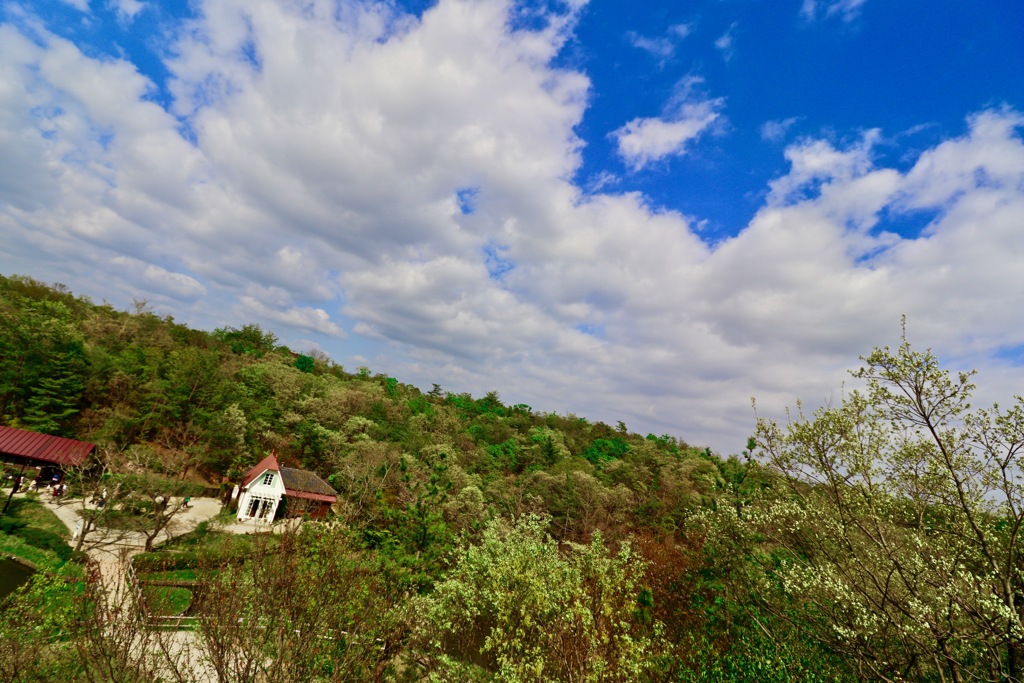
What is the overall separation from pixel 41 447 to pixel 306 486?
20.3 m

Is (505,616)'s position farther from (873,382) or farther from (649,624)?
(873,382)

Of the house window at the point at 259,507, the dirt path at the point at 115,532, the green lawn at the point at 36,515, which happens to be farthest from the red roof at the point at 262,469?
the green lawn at the point at 36,515

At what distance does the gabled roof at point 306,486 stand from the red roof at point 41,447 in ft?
49.5

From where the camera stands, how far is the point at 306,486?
137 feet

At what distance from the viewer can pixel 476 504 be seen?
36.2m

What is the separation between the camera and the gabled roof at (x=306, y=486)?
4044cm

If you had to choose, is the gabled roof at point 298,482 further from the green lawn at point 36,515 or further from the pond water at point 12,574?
the pond water at point 12,574

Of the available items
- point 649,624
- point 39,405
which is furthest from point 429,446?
point 39,405

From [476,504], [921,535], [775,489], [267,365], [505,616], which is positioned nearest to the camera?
[921,535]

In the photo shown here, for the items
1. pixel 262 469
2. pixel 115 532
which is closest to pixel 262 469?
pixel 262 469

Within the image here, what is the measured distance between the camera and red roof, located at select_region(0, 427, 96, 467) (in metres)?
32.8

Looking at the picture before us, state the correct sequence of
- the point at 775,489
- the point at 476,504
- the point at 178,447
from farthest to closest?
the point at 178,447, the point at 476,504, the point at 775,489

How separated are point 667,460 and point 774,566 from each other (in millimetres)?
43909

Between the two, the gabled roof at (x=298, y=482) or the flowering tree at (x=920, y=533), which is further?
the gabled roof at (x=298, y=482)
